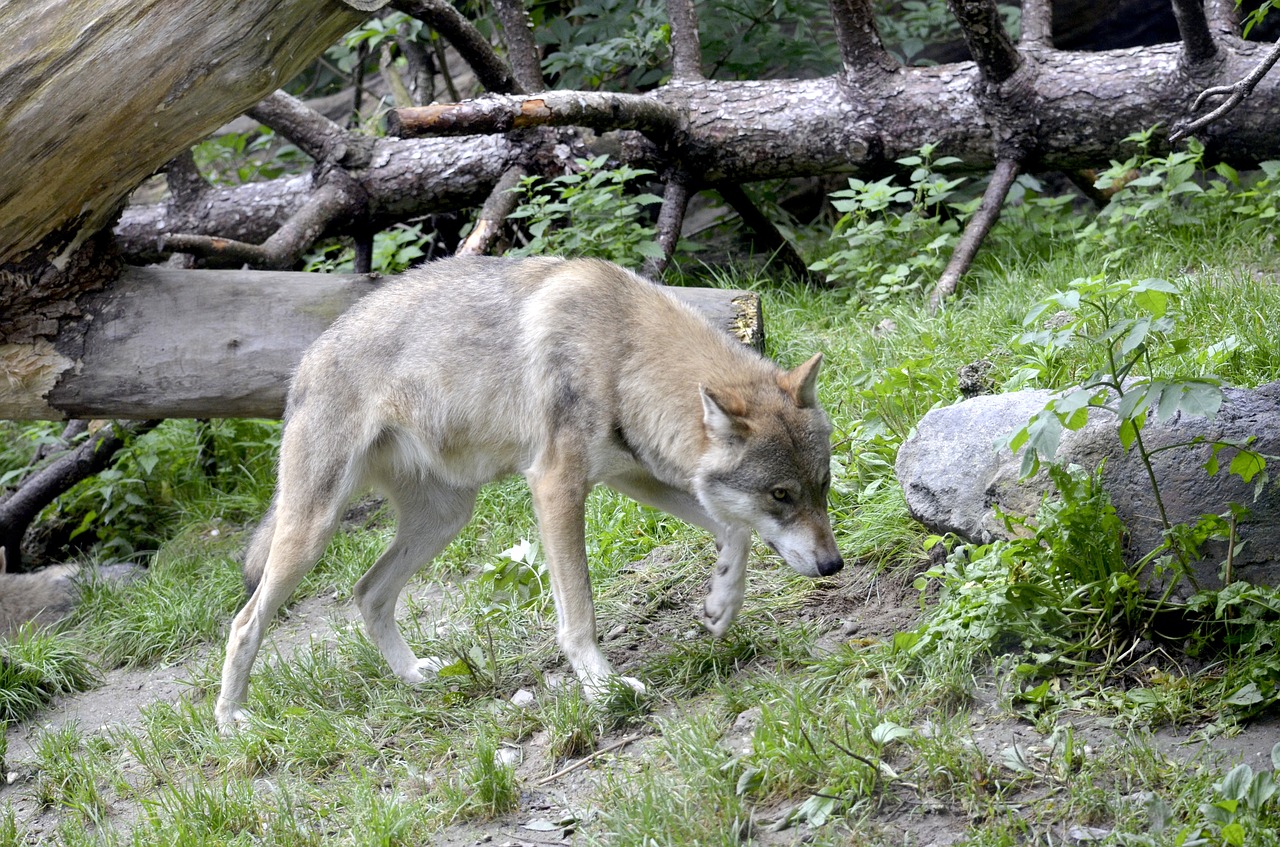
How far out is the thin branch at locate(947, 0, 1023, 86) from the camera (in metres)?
6.58

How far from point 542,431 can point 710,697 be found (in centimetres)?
124

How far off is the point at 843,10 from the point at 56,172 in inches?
191

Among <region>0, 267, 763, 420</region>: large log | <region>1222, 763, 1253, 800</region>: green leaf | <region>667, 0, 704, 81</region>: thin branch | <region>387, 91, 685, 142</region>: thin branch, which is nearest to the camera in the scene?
<region>1222, 763, 1253, 800</region>: green leaf

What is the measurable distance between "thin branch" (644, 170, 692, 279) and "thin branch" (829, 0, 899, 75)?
135cm

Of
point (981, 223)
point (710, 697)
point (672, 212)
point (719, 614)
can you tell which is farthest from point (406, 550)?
point (981, 223)

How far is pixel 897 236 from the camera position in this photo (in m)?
7.34

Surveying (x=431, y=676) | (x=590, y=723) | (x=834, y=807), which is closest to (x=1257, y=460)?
(x=834, y=807)

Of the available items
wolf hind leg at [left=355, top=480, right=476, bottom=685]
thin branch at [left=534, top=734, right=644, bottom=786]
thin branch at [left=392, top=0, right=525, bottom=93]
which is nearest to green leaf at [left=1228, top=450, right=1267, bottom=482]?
thin branch at [left=534, top=734, right=644, bottom=786]

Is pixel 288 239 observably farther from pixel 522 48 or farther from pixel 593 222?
pixel 522 48

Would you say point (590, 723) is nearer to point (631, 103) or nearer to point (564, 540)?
point (564, 540)

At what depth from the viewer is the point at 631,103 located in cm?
690

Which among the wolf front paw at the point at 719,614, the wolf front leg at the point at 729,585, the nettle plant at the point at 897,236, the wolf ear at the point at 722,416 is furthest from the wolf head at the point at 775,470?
the nettle plant at the point at 897,236

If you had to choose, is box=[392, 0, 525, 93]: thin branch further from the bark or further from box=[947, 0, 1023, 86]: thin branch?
box=[947, 0, 1023, 86]: thin branch

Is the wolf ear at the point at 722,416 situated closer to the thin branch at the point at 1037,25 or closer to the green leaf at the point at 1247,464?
the green leaf at the point at 1247,464
